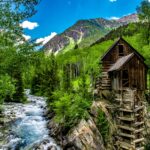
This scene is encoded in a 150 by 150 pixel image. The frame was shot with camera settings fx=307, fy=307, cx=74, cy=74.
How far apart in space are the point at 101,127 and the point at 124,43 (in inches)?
559

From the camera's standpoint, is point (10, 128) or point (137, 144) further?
point (10, 128)

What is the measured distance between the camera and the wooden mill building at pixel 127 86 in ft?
114

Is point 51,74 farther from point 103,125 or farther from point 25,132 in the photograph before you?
point 103,125

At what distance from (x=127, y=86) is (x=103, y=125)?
8.72m

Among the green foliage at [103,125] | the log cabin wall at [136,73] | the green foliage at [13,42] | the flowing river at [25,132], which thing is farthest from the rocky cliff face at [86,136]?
the green foliage at [13,42]

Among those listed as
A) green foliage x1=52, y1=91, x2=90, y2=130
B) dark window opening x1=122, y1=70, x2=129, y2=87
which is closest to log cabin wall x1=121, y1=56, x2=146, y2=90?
dark window opening x1=122, y1=70, x2=129, y2=87

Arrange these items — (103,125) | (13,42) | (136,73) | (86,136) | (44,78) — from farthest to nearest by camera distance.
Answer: (44,78) < (136,73) < (103,125) < (86,136) < (13,42)

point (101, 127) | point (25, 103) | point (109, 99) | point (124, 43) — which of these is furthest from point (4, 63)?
point (25, 103)

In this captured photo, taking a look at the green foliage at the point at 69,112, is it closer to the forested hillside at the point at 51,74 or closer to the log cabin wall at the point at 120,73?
the forested hillside at the point at 51,74

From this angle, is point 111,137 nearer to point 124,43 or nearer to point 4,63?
point 124,43

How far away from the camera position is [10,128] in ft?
120

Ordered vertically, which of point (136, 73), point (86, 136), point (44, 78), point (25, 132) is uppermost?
point (136, 73)

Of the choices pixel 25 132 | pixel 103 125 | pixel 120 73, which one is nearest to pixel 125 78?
pixel 120 73

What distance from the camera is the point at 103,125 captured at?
111 ft
